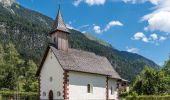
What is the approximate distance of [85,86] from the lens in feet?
149

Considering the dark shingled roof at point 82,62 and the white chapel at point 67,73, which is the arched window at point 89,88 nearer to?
the white chapel at point 67,73

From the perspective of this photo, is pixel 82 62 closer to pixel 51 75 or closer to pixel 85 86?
pixel 85 86

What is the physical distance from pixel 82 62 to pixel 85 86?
3554 mm

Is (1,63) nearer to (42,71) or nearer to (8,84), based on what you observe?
(8,84)

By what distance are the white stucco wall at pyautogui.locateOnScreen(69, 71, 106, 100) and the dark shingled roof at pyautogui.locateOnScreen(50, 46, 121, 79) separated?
2.59ft

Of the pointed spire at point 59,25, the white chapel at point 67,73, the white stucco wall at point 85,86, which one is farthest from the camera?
the pointed spire at point 59,25

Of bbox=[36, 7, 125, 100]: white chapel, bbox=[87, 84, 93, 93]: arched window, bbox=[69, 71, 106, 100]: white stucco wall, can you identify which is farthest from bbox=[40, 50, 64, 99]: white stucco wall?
bbox=[87, 84, 93, 93]: arched window

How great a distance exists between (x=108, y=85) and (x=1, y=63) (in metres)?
48.8

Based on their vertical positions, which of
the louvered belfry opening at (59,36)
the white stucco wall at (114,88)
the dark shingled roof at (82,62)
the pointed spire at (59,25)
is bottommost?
the white stucco wall at (114,88)

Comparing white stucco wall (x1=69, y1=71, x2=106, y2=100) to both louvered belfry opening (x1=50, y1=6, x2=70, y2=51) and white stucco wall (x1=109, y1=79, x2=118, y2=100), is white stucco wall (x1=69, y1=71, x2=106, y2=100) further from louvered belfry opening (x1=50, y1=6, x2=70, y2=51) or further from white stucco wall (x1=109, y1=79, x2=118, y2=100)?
louvered belfry opening (x1=50, y1=6, x2=70, y2=51)

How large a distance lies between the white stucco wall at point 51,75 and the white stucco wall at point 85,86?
1500mm

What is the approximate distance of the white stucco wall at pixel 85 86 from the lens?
4341cm

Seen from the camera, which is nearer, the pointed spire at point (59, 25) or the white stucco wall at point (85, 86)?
the white stucco wall at point (85, 86)

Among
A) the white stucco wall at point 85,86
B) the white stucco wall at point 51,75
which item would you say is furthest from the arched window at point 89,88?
the white stucco wall at point 51,75
